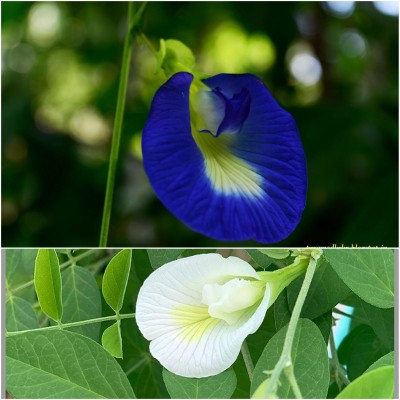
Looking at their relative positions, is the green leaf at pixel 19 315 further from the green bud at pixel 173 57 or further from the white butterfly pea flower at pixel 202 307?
the green bud at pixel 173 57

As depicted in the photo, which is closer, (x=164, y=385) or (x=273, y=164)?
(x=164, y=385)

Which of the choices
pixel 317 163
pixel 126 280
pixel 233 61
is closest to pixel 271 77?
pixel 317 163

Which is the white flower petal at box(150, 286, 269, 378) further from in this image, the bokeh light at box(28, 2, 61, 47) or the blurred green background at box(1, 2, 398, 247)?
the bokeh light at box(28, 2, 61, 47)

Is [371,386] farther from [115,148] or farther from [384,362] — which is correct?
[115,148]

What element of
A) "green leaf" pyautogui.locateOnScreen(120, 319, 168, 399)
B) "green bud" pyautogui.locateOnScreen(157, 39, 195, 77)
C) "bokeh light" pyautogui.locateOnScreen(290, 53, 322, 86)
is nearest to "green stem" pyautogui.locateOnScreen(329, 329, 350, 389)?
"green leaf" pyautogui.locateOnScreen(120, 319, 168, 399)

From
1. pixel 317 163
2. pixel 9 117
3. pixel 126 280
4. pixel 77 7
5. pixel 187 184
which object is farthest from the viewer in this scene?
pixel 77 7

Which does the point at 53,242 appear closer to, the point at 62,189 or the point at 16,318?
the point at 62,189
